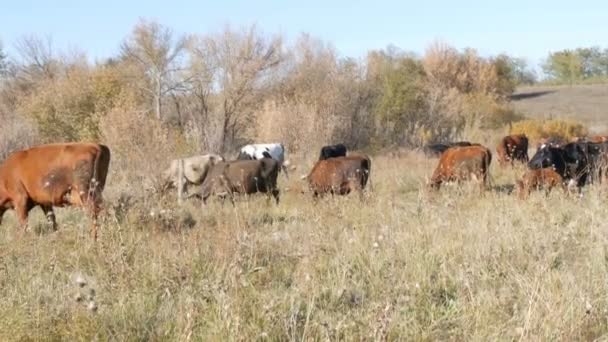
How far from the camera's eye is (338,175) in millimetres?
11758

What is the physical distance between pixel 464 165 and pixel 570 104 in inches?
1718

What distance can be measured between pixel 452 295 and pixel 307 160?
17895 mm

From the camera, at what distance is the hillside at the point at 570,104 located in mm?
40938

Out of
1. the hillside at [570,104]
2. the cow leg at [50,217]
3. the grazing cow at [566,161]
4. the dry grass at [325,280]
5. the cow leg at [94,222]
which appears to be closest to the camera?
the dry grass at [325,280]

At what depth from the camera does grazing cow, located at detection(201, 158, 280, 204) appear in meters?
12.4

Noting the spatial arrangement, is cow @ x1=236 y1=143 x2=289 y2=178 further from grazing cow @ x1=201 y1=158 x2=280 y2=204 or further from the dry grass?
the dry grass

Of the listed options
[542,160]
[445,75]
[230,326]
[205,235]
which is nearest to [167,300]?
[230,326]

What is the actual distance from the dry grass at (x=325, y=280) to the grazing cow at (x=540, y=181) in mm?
2712

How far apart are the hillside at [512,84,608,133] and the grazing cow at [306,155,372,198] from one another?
93.1ft

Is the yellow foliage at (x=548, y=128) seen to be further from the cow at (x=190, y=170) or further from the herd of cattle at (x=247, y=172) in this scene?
the cow at (x=190, y=170)

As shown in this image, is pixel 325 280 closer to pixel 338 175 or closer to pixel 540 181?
pixel 540 181

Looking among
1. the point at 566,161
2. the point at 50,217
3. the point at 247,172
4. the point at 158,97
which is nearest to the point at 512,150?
the point at 566,161

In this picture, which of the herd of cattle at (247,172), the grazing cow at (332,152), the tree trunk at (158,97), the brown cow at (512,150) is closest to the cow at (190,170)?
the herd of cattle at (247,172)

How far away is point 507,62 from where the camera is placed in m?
47.5
